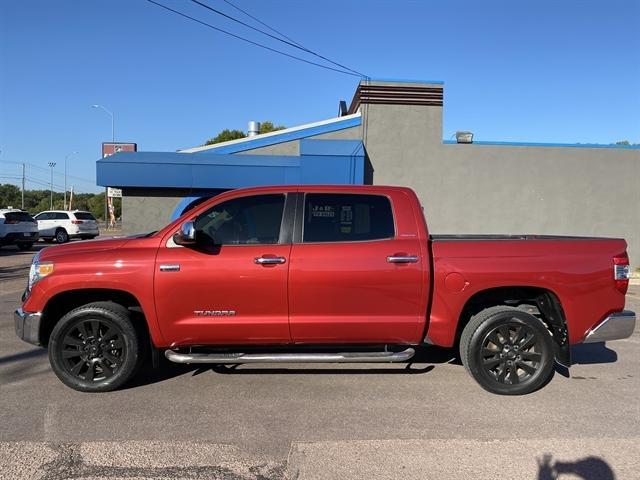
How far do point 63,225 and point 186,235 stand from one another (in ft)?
86.3

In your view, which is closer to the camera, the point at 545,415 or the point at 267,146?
the point at 545,415

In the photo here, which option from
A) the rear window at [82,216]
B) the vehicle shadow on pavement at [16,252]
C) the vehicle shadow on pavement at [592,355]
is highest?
the rear window at [82,216]

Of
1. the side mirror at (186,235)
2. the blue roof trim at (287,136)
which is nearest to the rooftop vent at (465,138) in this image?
the blue roof trim at (287,136)

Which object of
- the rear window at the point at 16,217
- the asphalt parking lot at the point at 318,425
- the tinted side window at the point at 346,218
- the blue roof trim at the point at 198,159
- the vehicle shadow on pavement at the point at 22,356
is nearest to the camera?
the asphalt parking lot at the point at 318,425

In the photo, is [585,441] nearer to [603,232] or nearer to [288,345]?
[288,345]

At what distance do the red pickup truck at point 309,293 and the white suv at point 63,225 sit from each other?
2502cm

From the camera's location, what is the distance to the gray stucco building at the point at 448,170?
1359cm

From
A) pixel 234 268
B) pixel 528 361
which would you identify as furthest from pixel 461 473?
pixel 234 268

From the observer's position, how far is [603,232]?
14242 millimetres

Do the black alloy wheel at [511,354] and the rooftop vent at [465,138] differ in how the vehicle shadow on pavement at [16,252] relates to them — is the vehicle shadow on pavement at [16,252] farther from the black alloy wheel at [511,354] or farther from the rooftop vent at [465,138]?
the black alloy wheel at [511,354]

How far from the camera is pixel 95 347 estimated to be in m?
4.80

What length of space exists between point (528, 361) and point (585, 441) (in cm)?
111

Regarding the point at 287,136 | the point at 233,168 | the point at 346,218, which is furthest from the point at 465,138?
the point at 346,218

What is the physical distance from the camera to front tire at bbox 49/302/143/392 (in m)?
4.73
